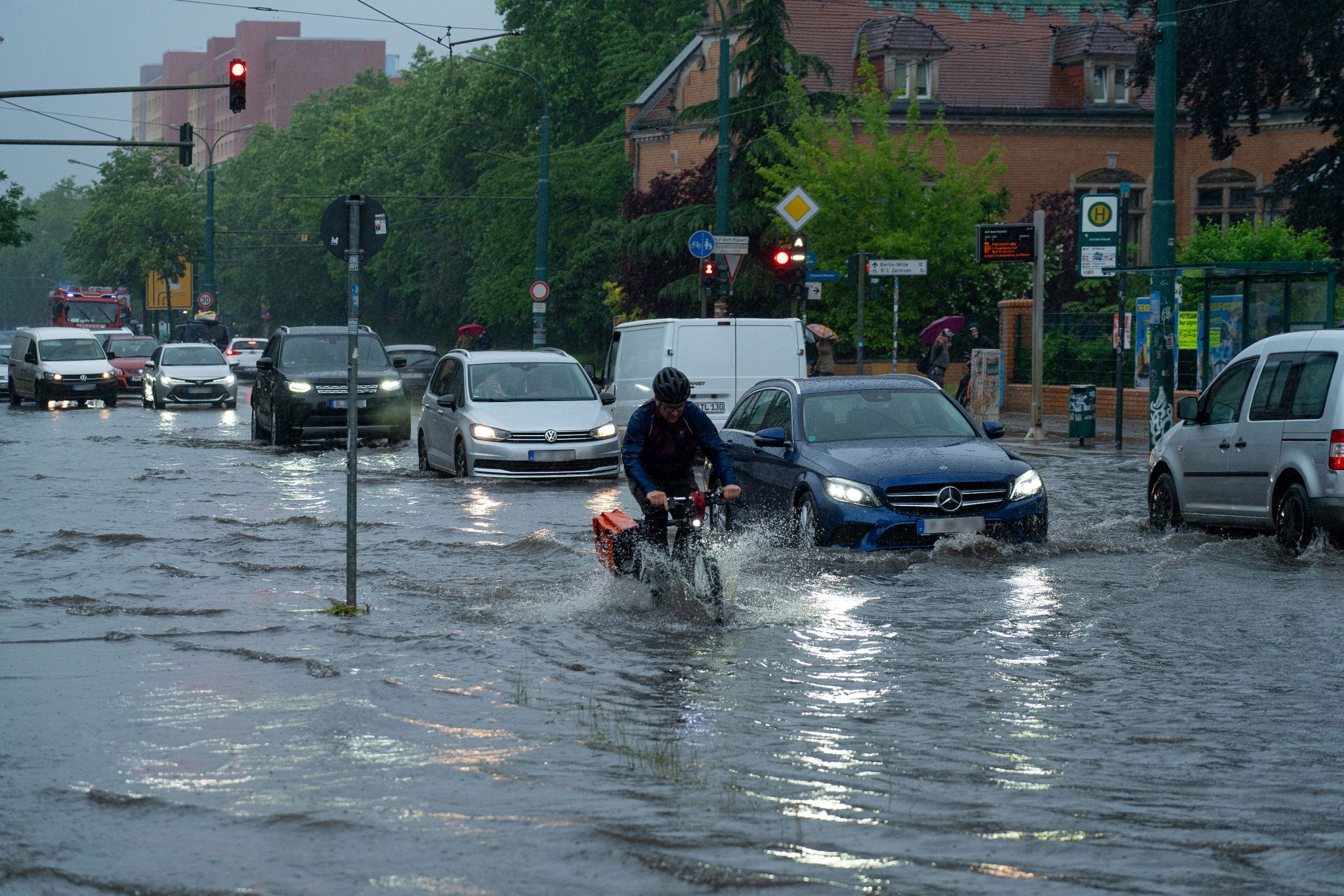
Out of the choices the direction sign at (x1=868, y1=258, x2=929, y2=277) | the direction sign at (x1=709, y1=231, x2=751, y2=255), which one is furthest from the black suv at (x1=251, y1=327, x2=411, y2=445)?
the direction sign at (x1=868, y1=258, x2=929, y2=277)

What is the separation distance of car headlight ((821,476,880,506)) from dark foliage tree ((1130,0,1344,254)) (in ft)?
84.7

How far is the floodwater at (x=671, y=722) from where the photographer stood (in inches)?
225

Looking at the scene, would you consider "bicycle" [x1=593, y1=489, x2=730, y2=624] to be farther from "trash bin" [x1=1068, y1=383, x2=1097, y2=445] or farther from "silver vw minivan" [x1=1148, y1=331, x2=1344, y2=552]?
"trash bin" [x1=1068, y1=383, x2=1097, y2=445]

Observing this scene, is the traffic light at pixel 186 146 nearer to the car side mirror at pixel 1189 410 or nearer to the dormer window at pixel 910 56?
the dormer window at pixel 910 56

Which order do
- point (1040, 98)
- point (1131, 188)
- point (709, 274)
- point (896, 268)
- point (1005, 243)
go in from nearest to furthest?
point (1005, 243) < point (896, 268) < point (709, 274) < point (1040, 98) < point (1131, 188)

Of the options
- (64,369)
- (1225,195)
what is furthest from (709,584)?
(1225,195)

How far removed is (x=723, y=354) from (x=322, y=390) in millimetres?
6779

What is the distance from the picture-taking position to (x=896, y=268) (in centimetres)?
3105

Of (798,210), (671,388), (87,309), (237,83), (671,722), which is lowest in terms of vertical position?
(671,722)

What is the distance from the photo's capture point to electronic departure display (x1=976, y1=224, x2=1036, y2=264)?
94.0 feet

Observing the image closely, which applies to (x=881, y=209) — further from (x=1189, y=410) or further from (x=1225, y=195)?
(x=1189, y=410)

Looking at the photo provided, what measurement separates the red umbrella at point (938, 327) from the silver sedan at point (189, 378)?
1553 cm

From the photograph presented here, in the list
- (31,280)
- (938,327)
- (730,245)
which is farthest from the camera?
(31,280)

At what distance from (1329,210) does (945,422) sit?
25711mm
